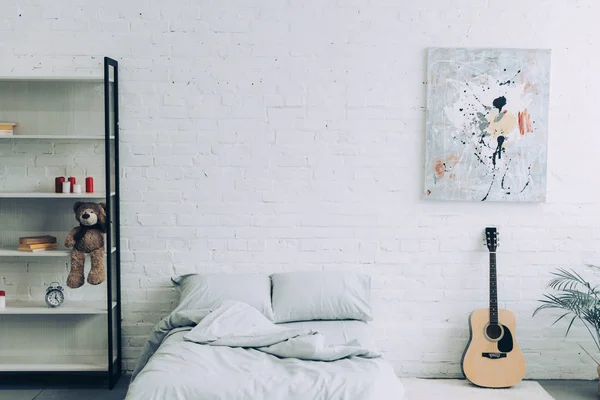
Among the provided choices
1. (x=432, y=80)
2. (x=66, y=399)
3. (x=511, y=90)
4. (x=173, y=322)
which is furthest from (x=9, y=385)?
(x=511, y=90)

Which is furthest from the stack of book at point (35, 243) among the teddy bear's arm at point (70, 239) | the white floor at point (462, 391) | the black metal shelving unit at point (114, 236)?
the white floor at point (462, 391)

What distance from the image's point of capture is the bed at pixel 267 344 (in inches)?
118

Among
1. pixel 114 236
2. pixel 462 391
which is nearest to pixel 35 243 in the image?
pixel 114 236

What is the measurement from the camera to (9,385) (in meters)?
4.33

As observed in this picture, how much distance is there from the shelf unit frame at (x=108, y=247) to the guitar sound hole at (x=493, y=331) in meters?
2.34

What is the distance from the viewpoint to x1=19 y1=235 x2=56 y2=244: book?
4211 millimetres

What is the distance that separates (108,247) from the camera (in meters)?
4.14

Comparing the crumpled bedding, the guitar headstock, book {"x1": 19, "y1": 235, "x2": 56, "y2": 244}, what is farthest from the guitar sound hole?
book {"x1": 19, "y1": 235, "x2": 56, "y2": 244}

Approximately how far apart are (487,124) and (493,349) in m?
1.43

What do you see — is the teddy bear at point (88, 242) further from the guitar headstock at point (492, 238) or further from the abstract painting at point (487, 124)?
the guitar headstock at point (492, 238)

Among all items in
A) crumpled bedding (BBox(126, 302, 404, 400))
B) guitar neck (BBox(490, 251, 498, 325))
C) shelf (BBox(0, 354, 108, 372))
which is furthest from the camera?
guitar neck (BBox(490, 251, 498, 325))

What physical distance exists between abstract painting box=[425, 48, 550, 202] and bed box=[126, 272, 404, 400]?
92 centimetres

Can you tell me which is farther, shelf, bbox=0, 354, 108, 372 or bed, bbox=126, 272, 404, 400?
shelf, bbox=0, 354, 108, 372

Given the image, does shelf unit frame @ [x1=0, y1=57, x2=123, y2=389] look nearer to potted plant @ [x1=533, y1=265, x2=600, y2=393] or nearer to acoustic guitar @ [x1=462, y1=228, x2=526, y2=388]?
acoustic guitar @ [x1=462, y1=228, x2=526, y2=388]
